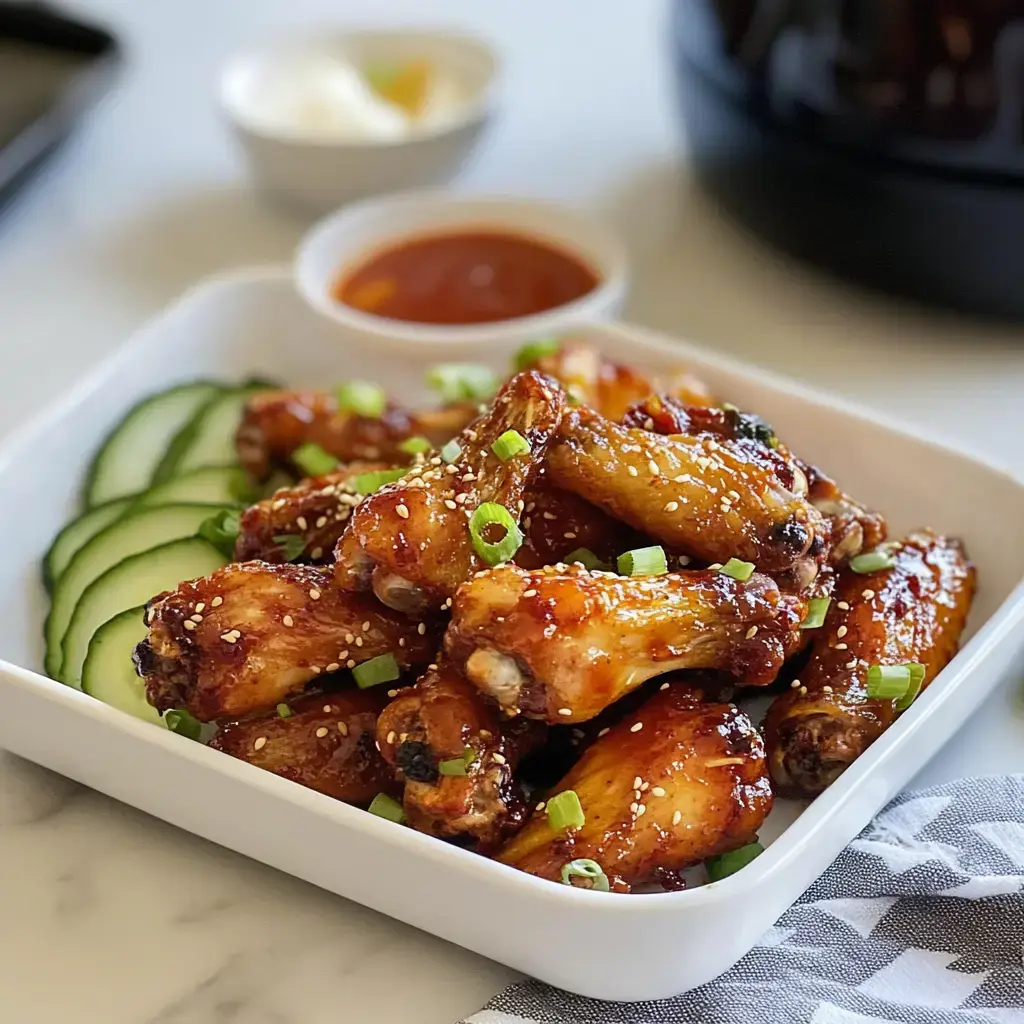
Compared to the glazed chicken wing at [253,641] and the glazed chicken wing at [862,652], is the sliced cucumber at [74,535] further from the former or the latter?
the glazed chicken wing at [862,652]

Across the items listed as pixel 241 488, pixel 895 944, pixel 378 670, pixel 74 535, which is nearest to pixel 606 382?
pixel 241 488

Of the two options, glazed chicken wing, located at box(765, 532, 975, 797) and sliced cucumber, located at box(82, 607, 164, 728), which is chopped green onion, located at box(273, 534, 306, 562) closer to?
sliced cucumber, located at box(82, 607, 164, 728)

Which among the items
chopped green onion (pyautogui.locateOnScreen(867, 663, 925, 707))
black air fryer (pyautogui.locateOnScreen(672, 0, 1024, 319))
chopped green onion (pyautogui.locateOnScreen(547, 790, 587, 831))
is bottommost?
chopped green onion (pyautogui.locateOnScreen(547, 790, 587, 831))

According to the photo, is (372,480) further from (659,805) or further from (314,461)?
(659,805)

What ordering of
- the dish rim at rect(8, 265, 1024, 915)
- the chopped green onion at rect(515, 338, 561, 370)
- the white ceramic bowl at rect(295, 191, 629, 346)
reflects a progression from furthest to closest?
the white ceramic bowl at rect(295, 191, 629, 346) < the chopped green onion at rect(515, 338, 561, 370) < the dish rim at rect(8, 265, 1024, 915)

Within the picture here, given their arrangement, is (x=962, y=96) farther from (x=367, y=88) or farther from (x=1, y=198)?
(x=1, y=198)

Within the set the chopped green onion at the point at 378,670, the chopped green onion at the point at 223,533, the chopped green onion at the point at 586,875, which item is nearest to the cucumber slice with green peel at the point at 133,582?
the chopped green onion at the point at 223,533

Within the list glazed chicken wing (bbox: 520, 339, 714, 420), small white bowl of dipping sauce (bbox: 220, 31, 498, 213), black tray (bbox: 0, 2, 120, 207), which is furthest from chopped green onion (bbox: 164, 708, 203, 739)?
black tray (bbox: 0, 2, 120, 207)
